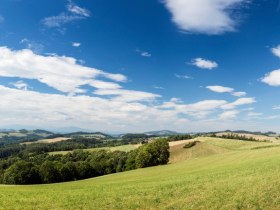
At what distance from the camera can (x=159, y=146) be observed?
11500cm

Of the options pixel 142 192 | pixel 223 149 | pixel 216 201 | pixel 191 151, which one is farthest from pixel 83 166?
pixel 216 201

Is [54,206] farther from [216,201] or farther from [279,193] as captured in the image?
[279,193]

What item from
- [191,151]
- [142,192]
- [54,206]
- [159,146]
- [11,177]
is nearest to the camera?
[54,206]

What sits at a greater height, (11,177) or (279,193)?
(279,193)

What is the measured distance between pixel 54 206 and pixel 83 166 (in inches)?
4142

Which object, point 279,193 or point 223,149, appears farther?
point 223,149

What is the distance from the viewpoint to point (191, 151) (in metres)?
125

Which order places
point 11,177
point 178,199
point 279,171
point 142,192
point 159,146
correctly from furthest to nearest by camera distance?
point 159,146 → point 11,177 → point 279,171 → point 142,192 → point 178,199

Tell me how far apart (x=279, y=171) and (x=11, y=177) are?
310 feet

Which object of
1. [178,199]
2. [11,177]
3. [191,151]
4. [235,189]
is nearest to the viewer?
[178,199]

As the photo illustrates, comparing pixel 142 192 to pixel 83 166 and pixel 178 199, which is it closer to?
pixel 178 199

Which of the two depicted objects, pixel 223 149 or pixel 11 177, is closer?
pixel 11 177

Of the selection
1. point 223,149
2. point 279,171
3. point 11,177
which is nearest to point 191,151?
point 223,149

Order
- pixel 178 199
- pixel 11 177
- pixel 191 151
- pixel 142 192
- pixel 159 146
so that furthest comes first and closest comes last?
pixel 191 151
pixel 159 146
pixel 11 177
pixel 142 192
pixel 178 199
